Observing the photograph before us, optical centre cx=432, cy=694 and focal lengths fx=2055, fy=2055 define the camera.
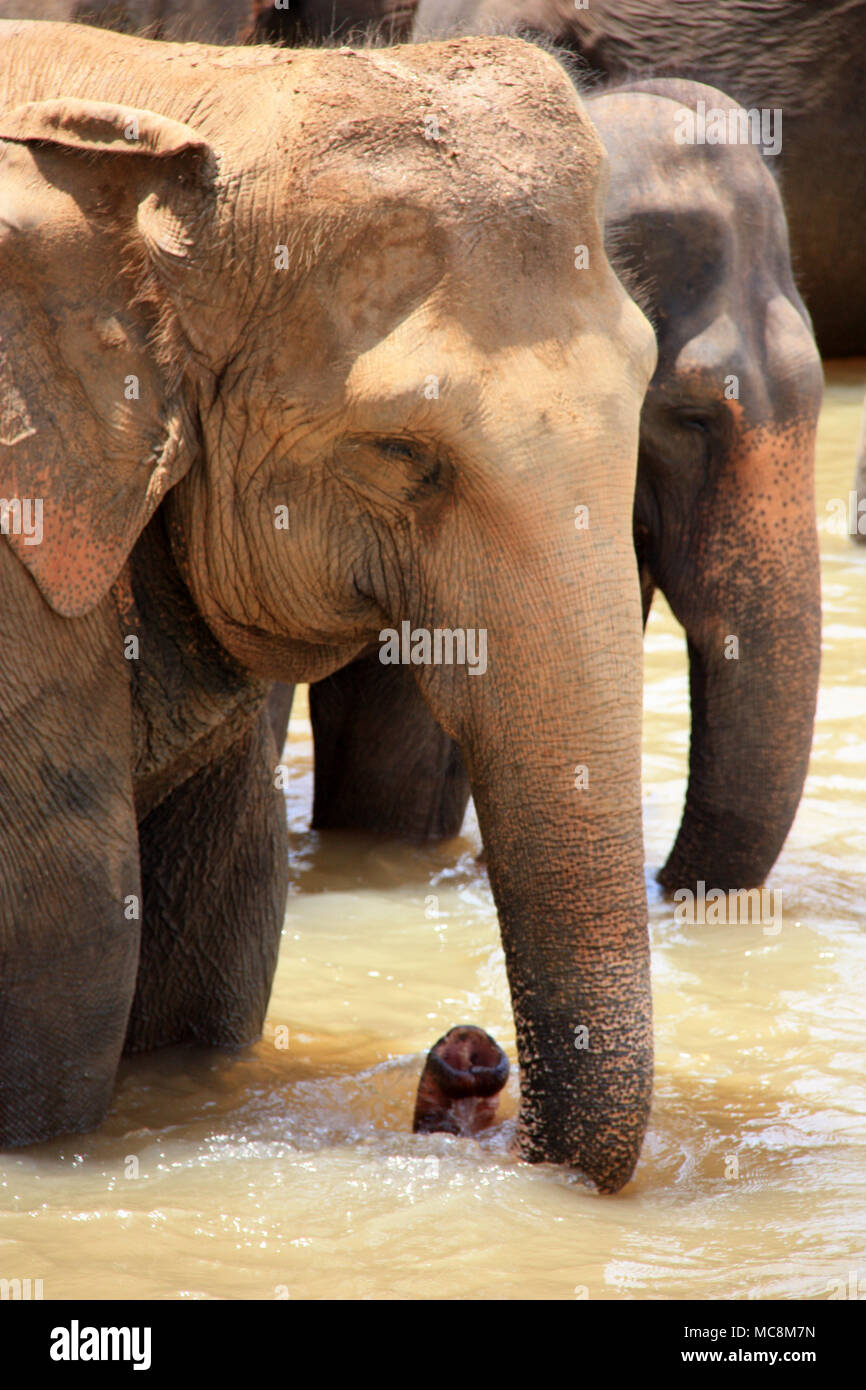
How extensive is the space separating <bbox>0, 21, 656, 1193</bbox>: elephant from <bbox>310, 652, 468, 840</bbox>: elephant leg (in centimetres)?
220

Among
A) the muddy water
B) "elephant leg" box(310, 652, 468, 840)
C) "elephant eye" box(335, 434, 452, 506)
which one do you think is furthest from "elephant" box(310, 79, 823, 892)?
"elephant eye" box(335, 434, 452, 506)

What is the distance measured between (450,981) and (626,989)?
144 cm

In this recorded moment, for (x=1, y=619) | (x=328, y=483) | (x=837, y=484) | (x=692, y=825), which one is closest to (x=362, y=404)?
(x=328, y=483)

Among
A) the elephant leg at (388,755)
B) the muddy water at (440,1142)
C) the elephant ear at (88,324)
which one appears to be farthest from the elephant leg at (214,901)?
the elephant leg at (388,755)

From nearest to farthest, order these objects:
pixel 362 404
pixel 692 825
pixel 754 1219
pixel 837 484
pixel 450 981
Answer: pixel 362 404
pixel 754 1219
pixel 450 981
pixel 692 825
pixel 837 484

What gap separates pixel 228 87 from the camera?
2404 millimetres

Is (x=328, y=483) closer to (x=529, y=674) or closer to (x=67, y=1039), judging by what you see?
(x=529, y=674)

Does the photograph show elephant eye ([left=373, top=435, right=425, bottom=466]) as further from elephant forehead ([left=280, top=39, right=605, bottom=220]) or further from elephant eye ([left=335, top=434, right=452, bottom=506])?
elephant forehead ([left=280, top=39, right=605, bottom=220])

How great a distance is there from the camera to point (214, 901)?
315cm

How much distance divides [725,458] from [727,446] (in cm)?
2

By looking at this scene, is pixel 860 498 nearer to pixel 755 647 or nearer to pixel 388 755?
pixel 388 755

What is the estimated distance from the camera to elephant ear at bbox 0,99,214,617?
2.32 metres

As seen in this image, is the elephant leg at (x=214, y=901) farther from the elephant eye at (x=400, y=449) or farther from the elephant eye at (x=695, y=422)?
the elephant eye at (x=695, y=422)

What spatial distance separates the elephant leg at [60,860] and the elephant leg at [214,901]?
1.38ft
